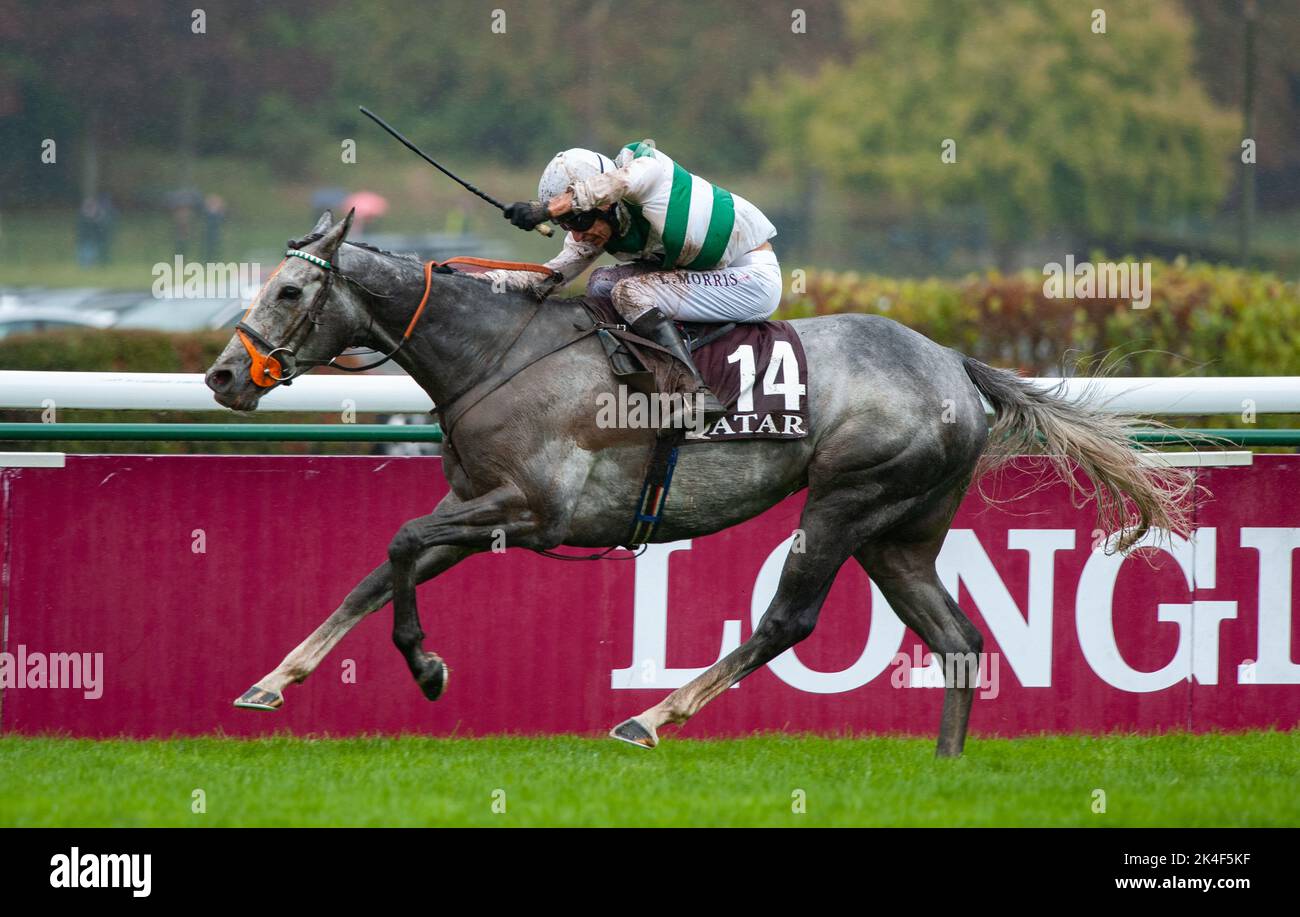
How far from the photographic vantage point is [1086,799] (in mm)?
5141

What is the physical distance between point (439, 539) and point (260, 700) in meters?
0.82

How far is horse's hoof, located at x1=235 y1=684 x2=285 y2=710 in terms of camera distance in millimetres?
5500

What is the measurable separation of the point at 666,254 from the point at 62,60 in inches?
937

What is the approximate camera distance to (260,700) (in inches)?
217

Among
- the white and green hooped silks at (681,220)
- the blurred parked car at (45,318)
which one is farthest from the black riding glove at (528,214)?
the blurred parked car at (45,318)

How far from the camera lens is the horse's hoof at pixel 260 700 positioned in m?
5.50

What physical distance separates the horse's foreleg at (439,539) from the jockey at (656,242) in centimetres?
76

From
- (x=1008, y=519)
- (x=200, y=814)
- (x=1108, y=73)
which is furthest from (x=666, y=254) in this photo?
(x=1108, y=73)

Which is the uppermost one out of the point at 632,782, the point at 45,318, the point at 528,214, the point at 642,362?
the point at 45,318

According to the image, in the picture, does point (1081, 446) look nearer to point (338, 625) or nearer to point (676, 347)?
point (676, 347)

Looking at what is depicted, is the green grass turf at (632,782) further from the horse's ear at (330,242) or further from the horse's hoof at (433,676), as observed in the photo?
the horse's ear at (330,242)
